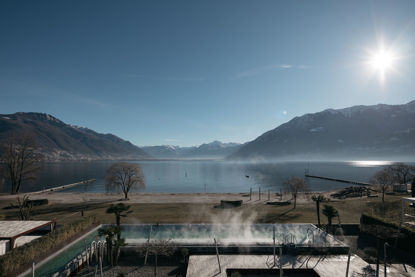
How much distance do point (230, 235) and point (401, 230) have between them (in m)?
19.0

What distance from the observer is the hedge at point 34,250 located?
1611 centimetres

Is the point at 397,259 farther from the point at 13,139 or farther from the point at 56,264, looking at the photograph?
the point at 13,139

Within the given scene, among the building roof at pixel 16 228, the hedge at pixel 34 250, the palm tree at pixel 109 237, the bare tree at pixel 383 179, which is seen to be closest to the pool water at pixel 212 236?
the hedge at pixel 34 250

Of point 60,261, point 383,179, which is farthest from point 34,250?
point 383,179

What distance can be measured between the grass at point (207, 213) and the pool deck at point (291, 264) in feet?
39.2

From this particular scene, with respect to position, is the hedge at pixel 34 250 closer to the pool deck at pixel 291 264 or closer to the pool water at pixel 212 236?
the pool water at pixel 212 236

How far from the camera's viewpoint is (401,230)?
24.1 meters

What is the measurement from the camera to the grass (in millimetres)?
34031

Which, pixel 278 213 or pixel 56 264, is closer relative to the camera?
pixel 56 264

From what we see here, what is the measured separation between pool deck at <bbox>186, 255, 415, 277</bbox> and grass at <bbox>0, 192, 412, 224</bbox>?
11942mm

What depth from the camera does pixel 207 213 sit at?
38.8 meters

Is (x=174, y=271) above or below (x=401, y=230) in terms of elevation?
below

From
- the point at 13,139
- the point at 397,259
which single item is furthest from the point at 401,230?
the point at 13,139

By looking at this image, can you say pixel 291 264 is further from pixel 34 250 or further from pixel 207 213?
pixel 34 250
